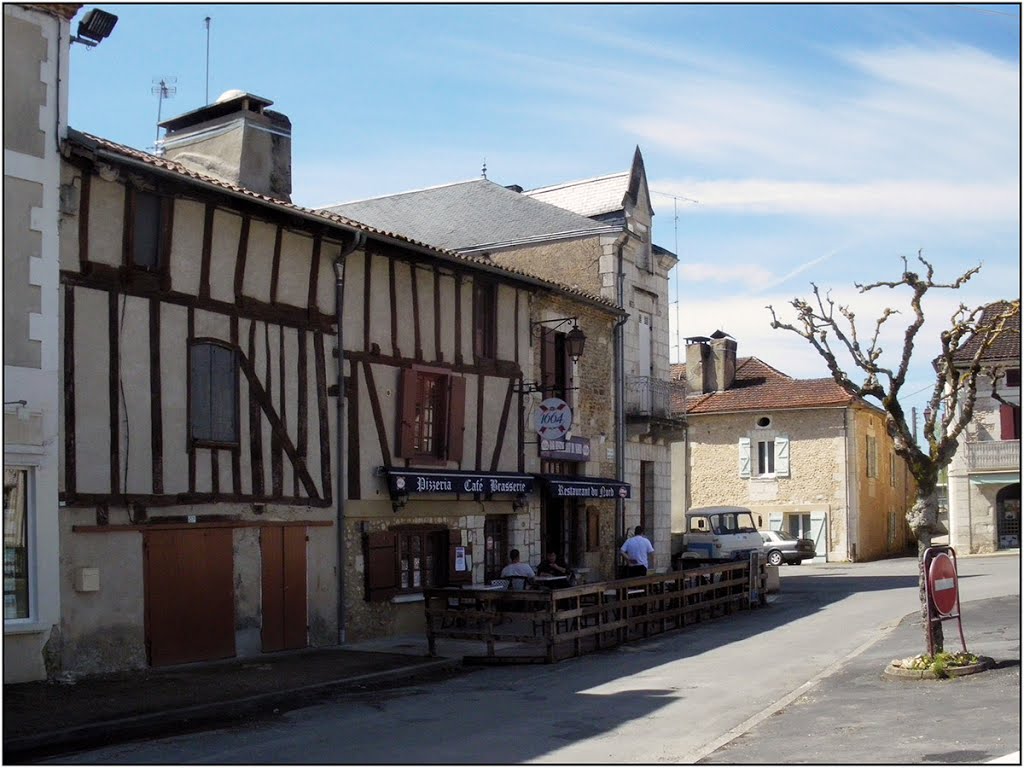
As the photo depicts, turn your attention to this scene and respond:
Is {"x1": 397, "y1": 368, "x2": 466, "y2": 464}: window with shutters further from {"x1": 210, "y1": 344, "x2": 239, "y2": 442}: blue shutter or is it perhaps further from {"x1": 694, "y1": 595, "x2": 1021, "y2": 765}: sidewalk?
{"x1": 694, "y1": 595, "x2": 1021, "y2": 765}: sidewalk

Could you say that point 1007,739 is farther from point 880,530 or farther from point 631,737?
point 880,530

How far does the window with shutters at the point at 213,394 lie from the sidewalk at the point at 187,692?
268cm

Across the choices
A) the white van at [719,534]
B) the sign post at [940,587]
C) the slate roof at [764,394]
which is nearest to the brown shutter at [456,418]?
the sign post at [940,587]

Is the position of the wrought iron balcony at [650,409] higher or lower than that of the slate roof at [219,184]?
lower

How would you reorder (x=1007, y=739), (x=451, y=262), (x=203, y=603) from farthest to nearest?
(x=451, y=262) → (x=203, y=603) → (x=1007, y=739)

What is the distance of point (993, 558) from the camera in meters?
35.1

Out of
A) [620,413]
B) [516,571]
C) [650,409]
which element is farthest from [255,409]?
[650,409]

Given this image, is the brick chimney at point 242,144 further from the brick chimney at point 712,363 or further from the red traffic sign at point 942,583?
the brick chimney at point 712,363

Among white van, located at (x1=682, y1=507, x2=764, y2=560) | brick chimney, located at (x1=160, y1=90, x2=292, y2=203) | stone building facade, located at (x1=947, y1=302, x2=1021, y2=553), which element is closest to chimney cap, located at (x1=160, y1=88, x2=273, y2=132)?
brick chimney, located at (x1=160, y1=90, x2=292, y2=203)

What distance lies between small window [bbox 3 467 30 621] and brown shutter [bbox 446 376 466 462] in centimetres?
756

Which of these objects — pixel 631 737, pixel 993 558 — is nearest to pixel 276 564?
pixel 631 737

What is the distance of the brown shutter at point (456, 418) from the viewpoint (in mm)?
18938

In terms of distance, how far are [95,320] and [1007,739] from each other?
9747mm

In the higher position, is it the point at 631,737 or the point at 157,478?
the point at 157,478
